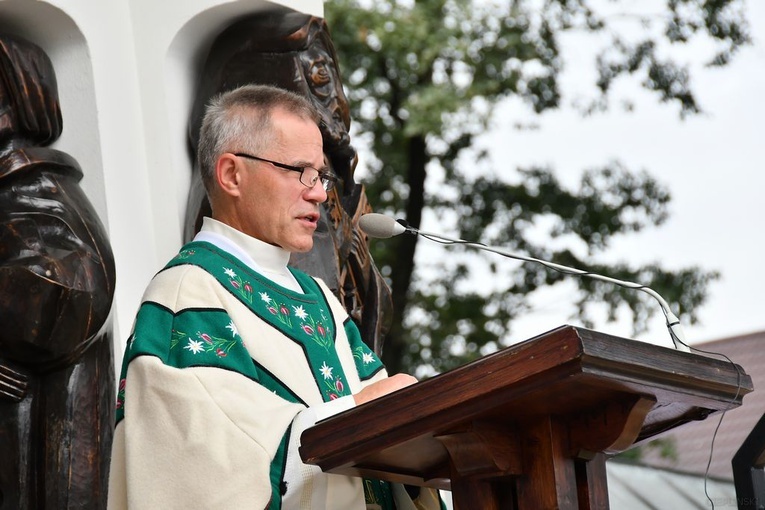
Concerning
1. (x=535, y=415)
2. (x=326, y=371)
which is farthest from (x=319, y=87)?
(x=535, y=415)

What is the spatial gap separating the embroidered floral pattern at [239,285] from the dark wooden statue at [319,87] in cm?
115

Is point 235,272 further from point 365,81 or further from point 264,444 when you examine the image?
point 365,81

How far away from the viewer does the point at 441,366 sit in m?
11.0

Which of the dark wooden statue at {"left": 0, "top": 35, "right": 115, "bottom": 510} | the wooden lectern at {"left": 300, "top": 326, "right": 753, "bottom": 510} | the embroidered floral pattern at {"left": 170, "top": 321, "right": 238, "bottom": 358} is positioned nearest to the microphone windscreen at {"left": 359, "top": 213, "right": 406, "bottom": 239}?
the embroidered floral pattern at {"left": 170, "top": 321, "right": 238, "bottom": 358}

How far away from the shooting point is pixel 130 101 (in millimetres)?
4277

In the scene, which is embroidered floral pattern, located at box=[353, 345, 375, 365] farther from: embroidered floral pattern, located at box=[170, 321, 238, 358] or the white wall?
the white wall

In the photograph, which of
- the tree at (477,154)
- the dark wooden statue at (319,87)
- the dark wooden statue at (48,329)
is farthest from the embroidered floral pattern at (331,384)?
the tree at (477,154)

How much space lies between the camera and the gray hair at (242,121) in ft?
10.5

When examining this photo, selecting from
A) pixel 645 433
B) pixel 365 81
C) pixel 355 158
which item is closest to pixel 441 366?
pixel 365 81

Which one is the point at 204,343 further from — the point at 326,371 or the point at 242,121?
the point at 242,121

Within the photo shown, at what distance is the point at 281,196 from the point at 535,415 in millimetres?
936

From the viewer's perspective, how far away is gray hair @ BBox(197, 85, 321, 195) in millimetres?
3215

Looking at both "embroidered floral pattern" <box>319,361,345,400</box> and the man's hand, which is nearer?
the man's hand

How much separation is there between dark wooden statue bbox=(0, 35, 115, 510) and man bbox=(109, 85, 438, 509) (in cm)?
55
